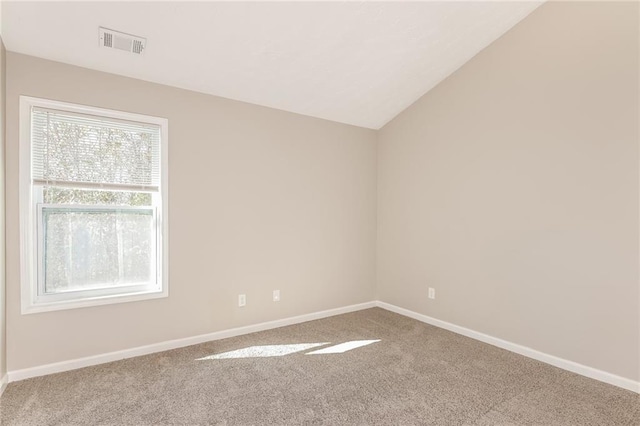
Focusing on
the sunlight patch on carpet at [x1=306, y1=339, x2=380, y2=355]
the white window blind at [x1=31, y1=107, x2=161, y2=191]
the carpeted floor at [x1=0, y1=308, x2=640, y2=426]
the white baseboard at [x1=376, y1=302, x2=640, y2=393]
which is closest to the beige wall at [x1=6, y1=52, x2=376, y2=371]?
the white window blind at [x1=31, y1=107, x2=161, y2=191]

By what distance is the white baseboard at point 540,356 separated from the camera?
2475mm

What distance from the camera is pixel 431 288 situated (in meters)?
3.85

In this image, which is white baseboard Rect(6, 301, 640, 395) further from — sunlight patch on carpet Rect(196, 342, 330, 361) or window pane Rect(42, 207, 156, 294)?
window pane Rect(42, 207, 156, 294)

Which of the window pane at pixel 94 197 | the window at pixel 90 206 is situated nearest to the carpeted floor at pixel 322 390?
the window at pixel 90 206

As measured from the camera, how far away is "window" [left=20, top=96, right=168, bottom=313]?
2.56m

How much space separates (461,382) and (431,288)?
1410 millimetres

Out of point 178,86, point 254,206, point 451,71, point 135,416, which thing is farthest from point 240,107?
point 135,416

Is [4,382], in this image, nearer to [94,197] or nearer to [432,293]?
[94,197]

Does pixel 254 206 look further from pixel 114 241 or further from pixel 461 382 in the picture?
pixel 461 382

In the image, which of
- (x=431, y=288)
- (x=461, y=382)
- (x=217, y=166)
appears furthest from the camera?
(x=431, y=288)

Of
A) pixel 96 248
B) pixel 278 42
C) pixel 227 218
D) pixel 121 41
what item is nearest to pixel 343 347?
pixel 227 218

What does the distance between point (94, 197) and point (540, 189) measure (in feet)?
12.3

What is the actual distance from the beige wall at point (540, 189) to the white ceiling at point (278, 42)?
43 cm

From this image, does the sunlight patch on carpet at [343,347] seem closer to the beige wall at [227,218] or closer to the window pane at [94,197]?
the beige wall at [227,218]
